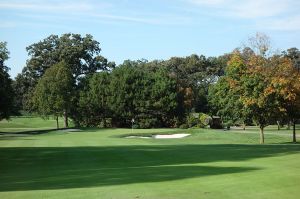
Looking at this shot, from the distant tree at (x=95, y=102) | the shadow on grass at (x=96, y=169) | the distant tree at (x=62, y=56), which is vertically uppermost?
the distant tree at (x=62, y=56)

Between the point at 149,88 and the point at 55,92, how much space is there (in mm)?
14909

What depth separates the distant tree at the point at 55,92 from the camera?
7144 centimetres

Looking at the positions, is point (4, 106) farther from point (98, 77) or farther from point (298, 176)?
point (98, 77)

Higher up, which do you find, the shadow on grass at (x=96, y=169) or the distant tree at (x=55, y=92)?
the distant tree at (x=55, y=92)

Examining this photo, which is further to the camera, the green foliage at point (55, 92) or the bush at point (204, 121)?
the bush at point (204, 121)

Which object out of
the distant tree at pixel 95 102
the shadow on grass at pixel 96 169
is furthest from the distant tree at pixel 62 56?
the shadow on grass at pixel 96 169

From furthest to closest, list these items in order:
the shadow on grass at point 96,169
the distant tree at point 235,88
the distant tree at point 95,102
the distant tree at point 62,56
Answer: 1. the distant tree at point 62,56
2. the distant tree at point 95,102
3. the distant tree at point 235,88
4. the shadow on grass at point 96,169

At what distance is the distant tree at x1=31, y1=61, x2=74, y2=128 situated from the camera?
7144 centimetres

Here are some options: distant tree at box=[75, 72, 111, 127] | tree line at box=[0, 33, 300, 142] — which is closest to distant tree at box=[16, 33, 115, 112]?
tree line at box=[0, 33, 300, 142]

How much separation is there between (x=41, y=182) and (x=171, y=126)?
6036 centimetres

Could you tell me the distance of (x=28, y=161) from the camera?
77.0 feet

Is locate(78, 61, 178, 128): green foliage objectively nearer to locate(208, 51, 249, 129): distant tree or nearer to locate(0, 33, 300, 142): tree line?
locate(0, 33, 300, 142): tree line

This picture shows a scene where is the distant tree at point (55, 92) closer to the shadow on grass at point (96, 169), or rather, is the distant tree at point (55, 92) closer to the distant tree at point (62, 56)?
the distant tree at point (62, 56)

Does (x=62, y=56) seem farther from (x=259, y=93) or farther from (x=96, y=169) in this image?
(x=96, y=169)
